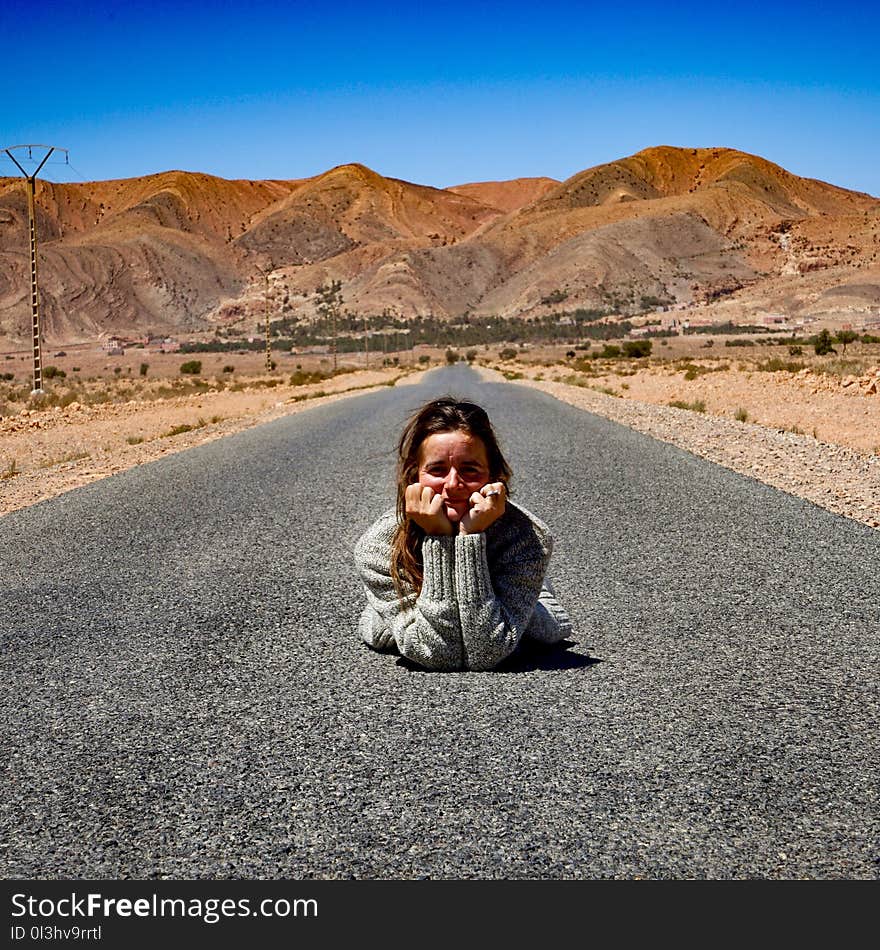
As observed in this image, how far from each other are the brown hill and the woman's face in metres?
110

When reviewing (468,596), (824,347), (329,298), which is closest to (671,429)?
(468,596)

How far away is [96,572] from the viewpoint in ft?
24.1

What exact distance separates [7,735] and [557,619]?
7.68ft

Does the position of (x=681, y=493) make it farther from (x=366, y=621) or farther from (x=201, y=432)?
(x=201, y=432)

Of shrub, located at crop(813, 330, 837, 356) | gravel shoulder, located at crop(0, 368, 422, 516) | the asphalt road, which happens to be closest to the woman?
the asphalt road

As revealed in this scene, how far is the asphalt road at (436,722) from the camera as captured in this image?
→ 9.93 feet

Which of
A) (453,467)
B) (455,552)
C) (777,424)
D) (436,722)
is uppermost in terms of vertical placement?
(453,467)

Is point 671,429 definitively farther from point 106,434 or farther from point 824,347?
point 824,347

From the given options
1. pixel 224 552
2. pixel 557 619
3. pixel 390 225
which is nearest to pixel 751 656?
pixel 557 619

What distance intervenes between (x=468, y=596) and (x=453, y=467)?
1.76 ft

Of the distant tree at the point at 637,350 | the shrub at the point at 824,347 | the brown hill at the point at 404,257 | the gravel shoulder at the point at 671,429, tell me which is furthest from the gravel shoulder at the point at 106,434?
the brown hill at the point at 404,257

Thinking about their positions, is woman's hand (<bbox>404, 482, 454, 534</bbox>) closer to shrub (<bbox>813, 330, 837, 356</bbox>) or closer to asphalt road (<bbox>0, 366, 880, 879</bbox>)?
asphalt road (<bbox>0, 366, 880, 879</bbox>)

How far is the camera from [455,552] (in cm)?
441

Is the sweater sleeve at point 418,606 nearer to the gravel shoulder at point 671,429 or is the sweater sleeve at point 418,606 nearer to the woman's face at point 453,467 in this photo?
the woman's face at point 453,467
